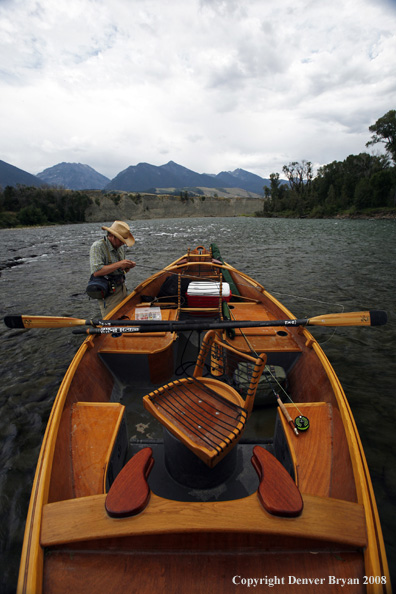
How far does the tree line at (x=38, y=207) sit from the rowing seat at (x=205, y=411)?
9661cm

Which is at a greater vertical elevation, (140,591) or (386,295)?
(140,591)

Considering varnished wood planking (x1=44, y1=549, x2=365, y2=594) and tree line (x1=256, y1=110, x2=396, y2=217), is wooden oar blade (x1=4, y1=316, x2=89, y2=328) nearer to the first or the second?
varnished wood planking (x1=44, y1=549, x2=365, y2=594)

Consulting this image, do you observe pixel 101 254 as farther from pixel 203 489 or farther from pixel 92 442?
pixel 203 489

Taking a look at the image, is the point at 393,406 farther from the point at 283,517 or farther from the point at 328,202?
the point at 328,202

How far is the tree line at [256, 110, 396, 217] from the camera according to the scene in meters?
64.7

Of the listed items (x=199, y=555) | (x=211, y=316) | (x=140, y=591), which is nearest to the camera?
(x=140, y=591)

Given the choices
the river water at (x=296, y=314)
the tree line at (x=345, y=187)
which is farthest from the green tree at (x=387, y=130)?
the river water at (x=296, y=314)

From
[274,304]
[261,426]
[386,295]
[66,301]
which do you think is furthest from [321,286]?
[66,301]

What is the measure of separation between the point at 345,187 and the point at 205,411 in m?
90.7

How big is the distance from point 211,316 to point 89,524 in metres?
5.61

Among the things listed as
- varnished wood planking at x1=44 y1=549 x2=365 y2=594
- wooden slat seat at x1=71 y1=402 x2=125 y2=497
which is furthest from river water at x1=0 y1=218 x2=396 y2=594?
varnished wood planking at x1=44 y1=549 x2=365 y2=594

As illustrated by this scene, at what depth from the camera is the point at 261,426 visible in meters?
4.55

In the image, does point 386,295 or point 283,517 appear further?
point 386,295

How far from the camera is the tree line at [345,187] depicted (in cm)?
6469
